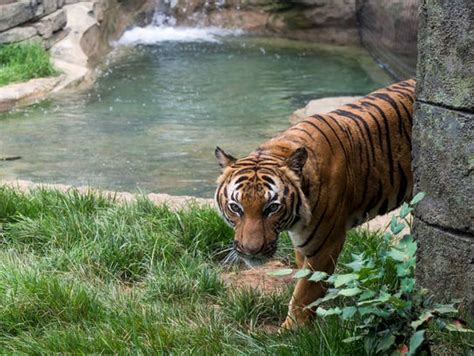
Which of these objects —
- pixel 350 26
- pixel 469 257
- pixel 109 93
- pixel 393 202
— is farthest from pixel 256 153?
pixel 350 26

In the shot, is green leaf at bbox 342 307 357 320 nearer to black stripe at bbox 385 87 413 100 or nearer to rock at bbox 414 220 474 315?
rock at bbox 414 220 474 315

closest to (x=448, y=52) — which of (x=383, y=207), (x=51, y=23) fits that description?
(x=383, y=207)

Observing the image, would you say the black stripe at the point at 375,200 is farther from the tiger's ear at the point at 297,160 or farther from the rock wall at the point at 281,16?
the rock wall at the point at 281,16

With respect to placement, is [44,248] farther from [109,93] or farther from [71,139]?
[109,93]

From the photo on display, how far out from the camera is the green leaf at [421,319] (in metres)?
2.67

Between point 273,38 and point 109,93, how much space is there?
5514 millimetres

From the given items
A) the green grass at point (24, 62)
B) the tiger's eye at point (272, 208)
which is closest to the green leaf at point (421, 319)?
the tiger's eye at point (272, 208)

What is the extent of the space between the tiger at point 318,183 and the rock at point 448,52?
2.81 ft

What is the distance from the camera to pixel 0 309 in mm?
3910

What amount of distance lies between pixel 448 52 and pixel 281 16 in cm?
1359

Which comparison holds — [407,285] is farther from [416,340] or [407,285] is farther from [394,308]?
[416,340]

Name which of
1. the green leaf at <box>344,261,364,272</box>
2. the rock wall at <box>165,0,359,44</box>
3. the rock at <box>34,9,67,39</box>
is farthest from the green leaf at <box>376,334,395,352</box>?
the rock wall at <box>165,0,359,44</box>

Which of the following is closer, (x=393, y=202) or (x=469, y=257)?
(x=469, y=257)

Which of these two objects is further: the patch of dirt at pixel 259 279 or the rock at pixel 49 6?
the rock at pixel 49 6
